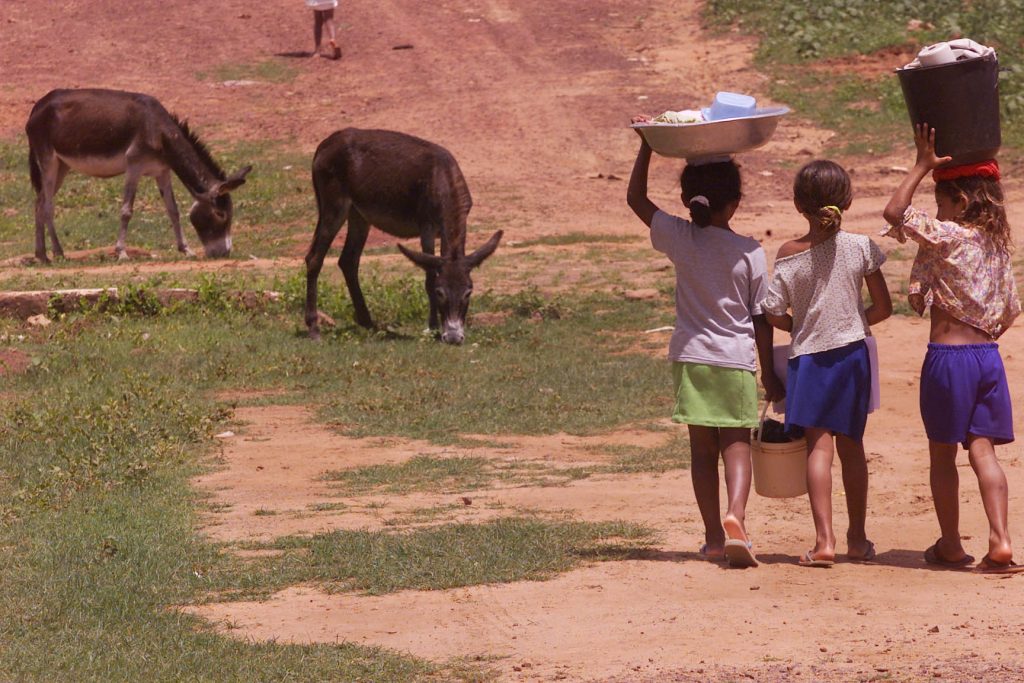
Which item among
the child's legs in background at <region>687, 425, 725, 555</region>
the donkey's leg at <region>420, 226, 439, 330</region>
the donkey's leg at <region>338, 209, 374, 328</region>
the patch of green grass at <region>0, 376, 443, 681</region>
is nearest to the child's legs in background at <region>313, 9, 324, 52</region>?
the donkey's leg at <region>338, 209, 374, 328</region>

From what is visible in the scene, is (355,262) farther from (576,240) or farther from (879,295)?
(879,295)

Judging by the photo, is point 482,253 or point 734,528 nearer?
point 734,528

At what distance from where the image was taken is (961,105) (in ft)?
19.1

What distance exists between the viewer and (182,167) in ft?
58.1

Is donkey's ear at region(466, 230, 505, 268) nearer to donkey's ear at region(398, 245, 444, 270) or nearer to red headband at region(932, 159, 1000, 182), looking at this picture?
donkey's ear at region(398, 245, 444, 270)

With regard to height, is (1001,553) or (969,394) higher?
(969,394)

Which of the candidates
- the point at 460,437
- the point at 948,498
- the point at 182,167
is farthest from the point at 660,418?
the point at 182,167

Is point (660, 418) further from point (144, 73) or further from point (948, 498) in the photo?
point (144, 73)

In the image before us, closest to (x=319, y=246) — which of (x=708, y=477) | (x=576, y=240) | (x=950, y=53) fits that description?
(x=576, y=240)

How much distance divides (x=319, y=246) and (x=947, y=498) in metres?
7.98

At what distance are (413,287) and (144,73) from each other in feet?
45.3

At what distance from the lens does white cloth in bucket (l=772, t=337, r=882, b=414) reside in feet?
19.9

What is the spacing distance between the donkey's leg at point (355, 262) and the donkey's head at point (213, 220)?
402 centimetres

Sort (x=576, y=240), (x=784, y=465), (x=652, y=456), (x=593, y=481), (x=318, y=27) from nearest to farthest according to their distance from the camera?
(x=784, y=465) < (x=593, y=481) < (x=652, y=456) < (x=576, y=240) < (x=318, y=27)
